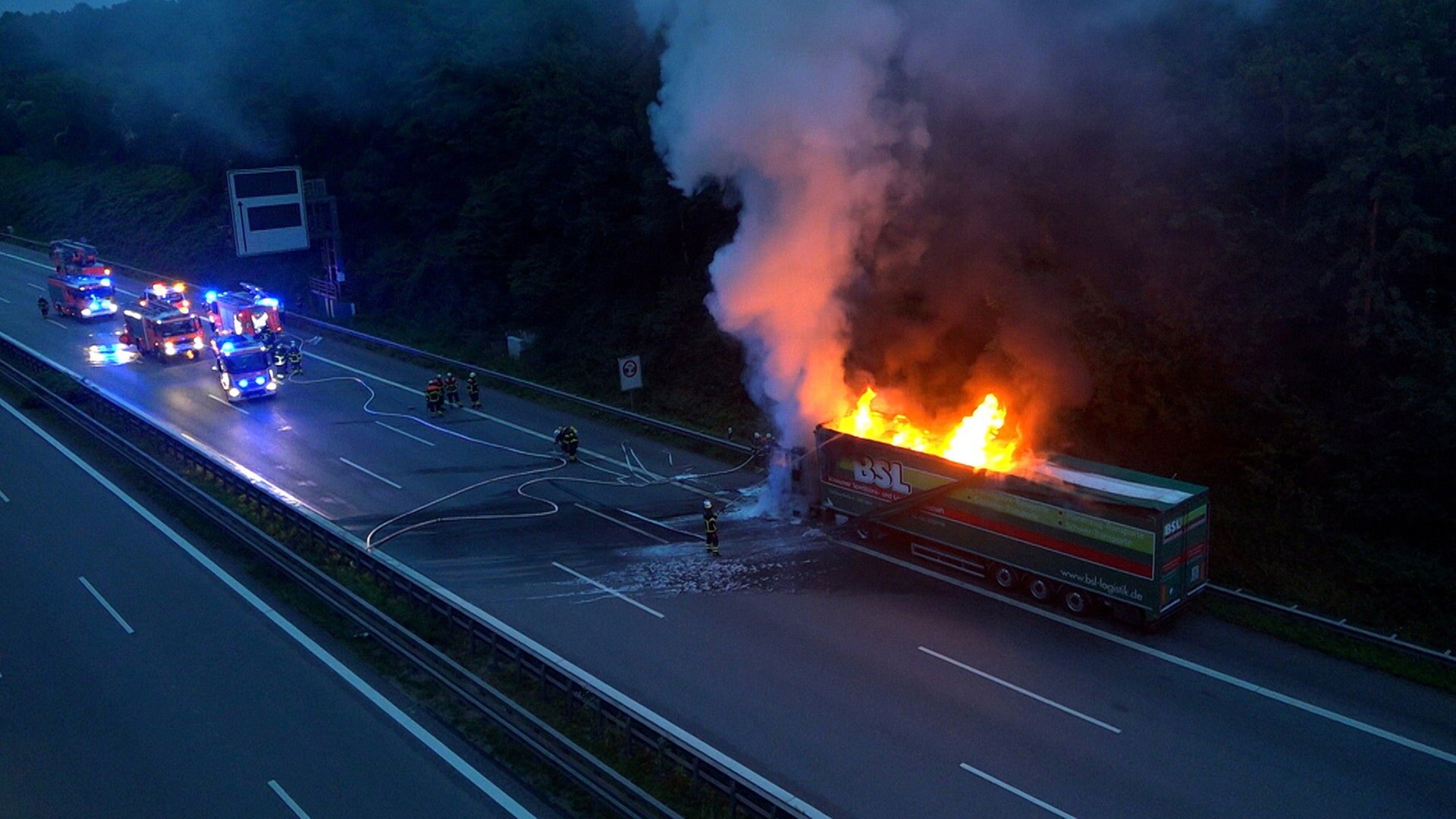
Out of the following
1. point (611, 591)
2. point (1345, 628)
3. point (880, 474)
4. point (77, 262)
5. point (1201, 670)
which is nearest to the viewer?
point (1201, 670)

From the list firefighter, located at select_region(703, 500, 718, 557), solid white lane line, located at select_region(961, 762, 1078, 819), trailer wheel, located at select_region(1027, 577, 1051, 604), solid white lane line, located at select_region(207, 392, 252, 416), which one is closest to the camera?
solid white lane line, located at select_region(961, 762, 1078, 819)

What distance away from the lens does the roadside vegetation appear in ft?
64.0

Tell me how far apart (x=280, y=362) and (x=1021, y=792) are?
97.6 feet

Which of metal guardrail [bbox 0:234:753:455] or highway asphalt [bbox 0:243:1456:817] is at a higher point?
metal guardrail [bbox 0:234:753:455]

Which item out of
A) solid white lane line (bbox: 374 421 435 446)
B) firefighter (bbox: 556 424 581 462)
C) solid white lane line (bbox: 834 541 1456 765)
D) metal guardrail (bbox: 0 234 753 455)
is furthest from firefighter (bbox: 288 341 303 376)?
solid white lane line (bbox: 834 541 1456 765)

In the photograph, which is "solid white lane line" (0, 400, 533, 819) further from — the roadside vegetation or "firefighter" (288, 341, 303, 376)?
the roadside vegetation

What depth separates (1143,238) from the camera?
22969mm

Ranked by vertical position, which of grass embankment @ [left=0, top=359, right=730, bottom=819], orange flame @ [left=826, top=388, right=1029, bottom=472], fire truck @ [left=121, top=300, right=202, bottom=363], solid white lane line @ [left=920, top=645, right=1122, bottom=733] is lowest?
solid white lane line @ [left=920, top=645, right=1122, bottom=733]

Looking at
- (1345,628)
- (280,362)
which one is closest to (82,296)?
(280,362)

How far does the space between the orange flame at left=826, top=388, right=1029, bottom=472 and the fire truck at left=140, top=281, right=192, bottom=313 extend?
28.1m

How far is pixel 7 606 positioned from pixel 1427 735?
Result: 21.8 meters

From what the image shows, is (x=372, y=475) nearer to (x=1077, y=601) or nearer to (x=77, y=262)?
(x=1077, y=601)

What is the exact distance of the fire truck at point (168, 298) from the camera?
39781 millimetres

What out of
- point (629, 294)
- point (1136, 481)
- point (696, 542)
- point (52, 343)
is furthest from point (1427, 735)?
point (52, 343)
